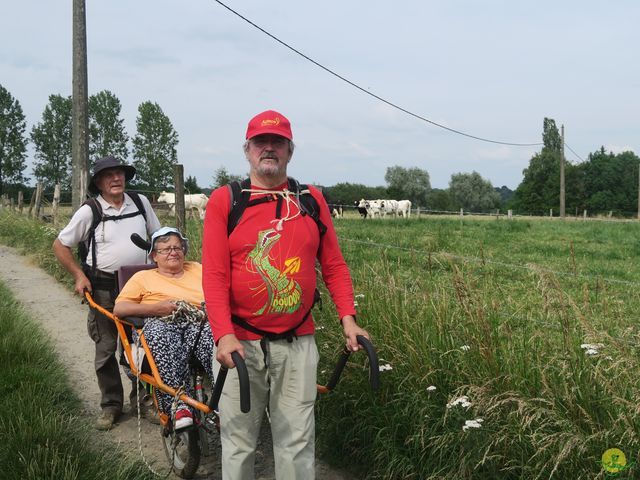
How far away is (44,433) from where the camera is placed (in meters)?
3.72

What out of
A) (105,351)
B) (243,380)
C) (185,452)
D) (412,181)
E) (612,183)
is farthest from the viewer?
(412,181)

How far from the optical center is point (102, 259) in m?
5.03

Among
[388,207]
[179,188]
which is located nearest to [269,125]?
[179,188]

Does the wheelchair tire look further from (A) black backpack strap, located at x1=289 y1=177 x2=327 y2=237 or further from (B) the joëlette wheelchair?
(A) black backpack strap, located at x1=289 y1=177 x2=327 y2=237

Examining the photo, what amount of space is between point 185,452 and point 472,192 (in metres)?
96.2

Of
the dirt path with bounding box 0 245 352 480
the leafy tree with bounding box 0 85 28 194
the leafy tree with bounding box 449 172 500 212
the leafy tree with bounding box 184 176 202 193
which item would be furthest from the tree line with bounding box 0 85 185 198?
the dirt path with bounding box 0 245 352 480

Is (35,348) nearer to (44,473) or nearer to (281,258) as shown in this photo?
(44,473)

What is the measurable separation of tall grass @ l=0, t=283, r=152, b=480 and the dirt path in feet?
0.72

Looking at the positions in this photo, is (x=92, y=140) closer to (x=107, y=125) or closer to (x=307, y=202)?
(x=107, y=125)

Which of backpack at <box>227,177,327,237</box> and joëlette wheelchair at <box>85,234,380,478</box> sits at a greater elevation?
backpack at <box>227,177,327,237</box>

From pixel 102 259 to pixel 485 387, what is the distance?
2976 mm

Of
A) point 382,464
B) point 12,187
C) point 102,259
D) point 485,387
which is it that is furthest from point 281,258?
point 12,187

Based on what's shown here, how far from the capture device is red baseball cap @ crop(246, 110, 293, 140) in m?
2.88

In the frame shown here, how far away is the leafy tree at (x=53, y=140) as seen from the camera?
77938 mm
